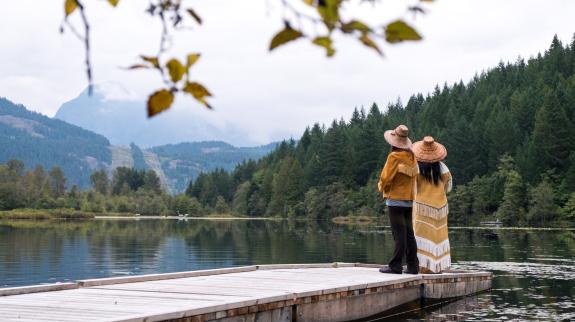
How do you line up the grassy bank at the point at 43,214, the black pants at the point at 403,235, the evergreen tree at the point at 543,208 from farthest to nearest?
1. the grassy bank at the point at 43,214
2. the evergreen tree at the point at 543,208
3. the black pants at the point at 403,235

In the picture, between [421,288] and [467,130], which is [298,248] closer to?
[421,288]

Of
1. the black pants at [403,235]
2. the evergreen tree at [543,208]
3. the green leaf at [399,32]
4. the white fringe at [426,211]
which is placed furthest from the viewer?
the evergreen tree at [543,208]

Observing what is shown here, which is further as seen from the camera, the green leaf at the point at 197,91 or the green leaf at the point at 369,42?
the green leaf at the point at 197,91

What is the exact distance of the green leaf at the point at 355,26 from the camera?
66.9 inches

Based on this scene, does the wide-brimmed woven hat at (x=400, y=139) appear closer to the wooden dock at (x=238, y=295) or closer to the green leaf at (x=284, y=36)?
the wooden dock at (x=238, y=295)

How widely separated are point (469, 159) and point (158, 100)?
10512cm

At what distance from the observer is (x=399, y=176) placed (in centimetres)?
1392

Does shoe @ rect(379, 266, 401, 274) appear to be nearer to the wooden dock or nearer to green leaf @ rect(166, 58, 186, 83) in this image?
the wooden dock

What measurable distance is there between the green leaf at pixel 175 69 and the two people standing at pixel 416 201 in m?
12.1

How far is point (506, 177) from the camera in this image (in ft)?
302

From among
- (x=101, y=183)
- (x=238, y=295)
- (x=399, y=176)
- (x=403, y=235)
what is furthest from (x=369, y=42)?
(x=101, y=183)

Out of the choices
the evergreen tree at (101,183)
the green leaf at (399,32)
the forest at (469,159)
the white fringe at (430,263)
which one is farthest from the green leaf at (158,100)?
the evergreen tree at (101,183)

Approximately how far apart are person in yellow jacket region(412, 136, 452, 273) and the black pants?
58cm

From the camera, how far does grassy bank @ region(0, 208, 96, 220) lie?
10856 cm
